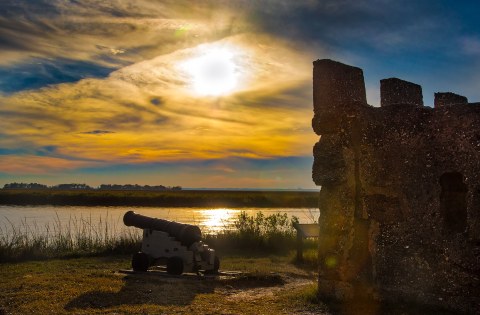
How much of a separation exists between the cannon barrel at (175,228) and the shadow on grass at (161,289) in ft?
2.32

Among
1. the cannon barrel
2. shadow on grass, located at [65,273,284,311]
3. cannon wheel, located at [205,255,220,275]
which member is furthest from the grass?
the cannon barrel

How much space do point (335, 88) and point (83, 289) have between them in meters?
4.90

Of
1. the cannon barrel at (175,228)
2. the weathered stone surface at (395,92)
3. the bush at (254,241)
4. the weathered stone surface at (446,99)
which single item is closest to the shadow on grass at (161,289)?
the cannon barrel at (175,228)

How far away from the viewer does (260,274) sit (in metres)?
9.29

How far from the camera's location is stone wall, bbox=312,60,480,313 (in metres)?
6.16

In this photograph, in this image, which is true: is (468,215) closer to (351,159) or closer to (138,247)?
(351,159)

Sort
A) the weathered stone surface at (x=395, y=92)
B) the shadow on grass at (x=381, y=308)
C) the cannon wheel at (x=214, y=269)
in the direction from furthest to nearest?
the cannon wheel at (x=214, y=269), the weathered stone surface at (x=395, y=92), the shadow on grass at (x=381, y=308)

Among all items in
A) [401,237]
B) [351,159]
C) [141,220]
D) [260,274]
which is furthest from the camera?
[141,220]

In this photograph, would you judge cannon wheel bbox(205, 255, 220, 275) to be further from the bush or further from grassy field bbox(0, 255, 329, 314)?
the bush

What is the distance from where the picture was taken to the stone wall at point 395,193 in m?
6.16

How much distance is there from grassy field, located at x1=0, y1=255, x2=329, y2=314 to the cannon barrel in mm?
725

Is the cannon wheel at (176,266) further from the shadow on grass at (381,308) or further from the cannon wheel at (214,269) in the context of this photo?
the shadow on grass at (381,308)

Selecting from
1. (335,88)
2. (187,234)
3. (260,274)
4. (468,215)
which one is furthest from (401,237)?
(187,234)

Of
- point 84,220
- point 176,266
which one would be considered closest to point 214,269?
point 176,266
